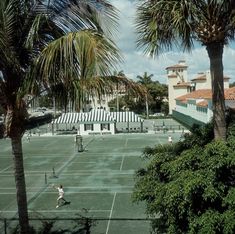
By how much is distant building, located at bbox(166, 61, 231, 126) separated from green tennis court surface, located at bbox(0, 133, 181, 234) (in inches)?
379

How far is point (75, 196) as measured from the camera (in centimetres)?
2575

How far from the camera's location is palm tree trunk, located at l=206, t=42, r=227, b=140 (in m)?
9.96

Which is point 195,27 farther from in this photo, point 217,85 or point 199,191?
point 199,191

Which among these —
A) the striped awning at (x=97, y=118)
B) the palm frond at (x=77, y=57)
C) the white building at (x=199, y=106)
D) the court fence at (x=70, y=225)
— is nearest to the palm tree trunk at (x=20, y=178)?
the palm frond at (x=77, y=57)

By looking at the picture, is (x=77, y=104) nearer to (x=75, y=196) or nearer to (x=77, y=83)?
(x=77, y=83)

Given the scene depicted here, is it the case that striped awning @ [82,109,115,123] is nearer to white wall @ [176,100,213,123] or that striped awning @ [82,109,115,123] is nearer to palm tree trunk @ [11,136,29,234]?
white wall @ [176,100,213,123]

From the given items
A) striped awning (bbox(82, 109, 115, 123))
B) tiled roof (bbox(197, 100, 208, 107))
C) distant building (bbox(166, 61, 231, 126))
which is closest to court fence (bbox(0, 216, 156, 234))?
tiled roof (bbox(197, 100, 208, 107))

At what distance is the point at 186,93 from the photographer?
10162 cm

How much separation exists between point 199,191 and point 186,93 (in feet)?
307

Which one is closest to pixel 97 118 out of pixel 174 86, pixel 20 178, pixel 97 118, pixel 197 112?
pixel 97 118

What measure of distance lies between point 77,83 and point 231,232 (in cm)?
458

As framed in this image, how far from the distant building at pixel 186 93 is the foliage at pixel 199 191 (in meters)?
47.6

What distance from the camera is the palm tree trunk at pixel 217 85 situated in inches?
392

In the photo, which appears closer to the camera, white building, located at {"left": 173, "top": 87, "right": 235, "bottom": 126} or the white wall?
white building, located at {"left": 173, "top": 87, "right": 235, "bottom": 126}
